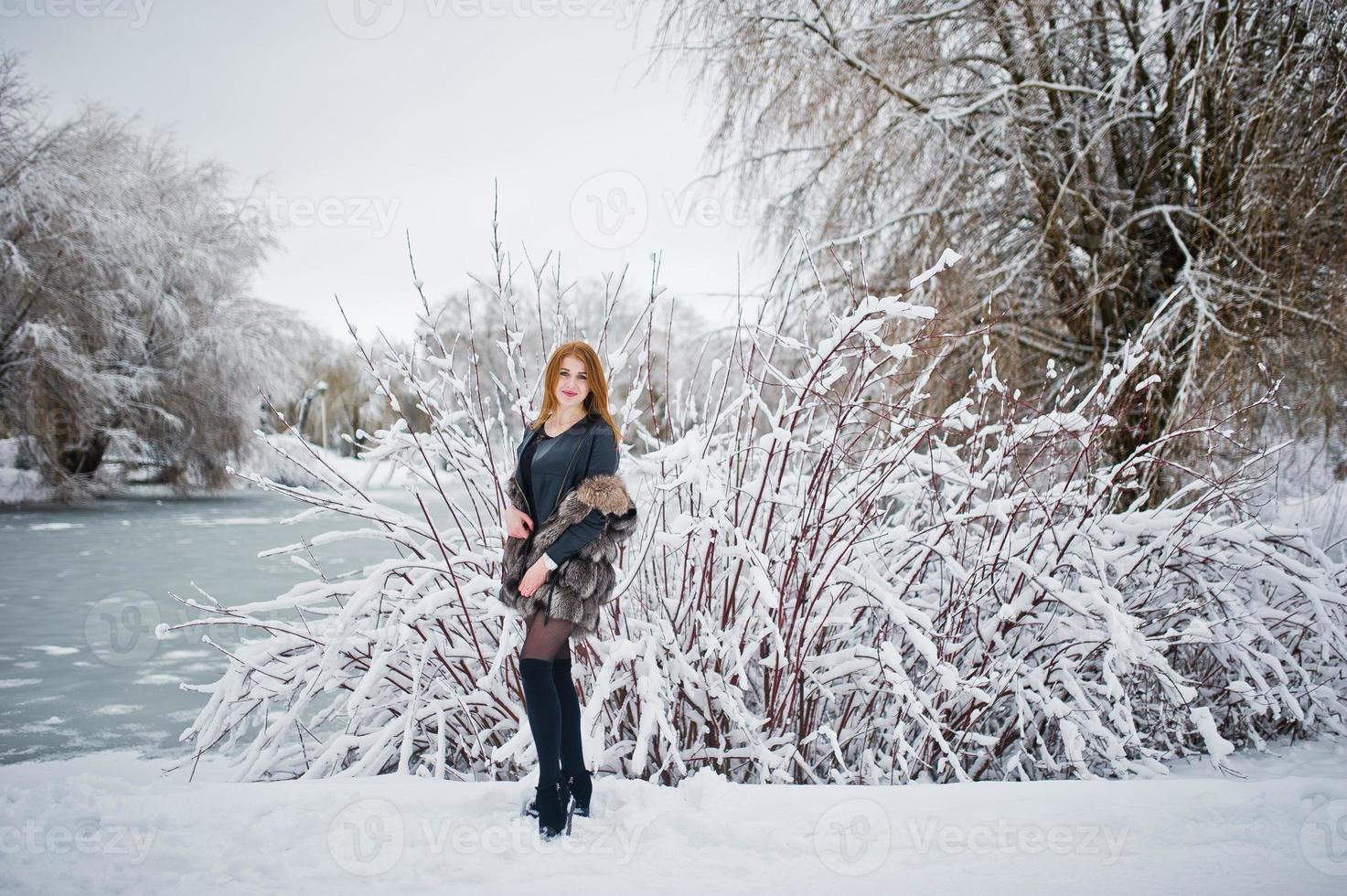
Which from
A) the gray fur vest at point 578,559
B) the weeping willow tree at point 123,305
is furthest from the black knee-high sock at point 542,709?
the weeping willow tree at point 123,305

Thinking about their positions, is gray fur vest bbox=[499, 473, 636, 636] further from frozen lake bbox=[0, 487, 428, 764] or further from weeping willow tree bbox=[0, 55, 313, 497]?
weeping willow tree bbox=[0, 55, 313, 497]

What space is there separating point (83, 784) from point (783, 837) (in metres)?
1.69

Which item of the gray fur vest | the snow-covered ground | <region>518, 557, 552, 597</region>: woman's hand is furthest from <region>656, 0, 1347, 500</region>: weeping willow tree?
<region>518, 557, 552, 597</region>: woman's hand

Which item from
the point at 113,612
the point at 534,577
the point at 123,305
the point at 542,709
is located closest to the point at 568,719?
the point at 542,709

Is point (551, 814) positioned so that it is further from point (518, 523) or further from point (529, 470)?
point (529, 470)

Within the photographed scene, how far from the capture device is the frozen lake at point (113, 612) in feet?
11.7

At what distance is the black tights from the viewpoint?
189 centimetres

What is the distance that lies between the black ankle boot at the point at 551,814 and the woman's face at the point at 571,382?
882mm

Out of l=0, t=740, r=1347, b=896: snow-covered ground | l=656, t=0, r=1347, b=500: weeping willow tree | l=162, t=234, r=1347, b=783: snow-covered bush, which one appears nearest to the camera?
l=0, t=740, r=1347, b=896: snow-covered ground

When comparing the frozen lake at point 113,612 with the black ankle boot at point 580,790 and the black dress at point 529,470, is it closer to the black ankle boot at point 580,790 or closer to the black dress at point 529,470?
the black dress at point 529,470

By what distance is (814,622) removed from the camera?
2494 mm

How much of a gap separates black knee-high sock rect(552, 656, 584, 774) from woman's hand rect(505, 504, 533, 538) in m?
0.31

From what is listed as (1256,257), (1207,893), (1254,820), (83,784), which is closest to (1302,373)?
(1256,257)

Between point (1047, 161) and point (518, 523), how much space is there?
183 inches
